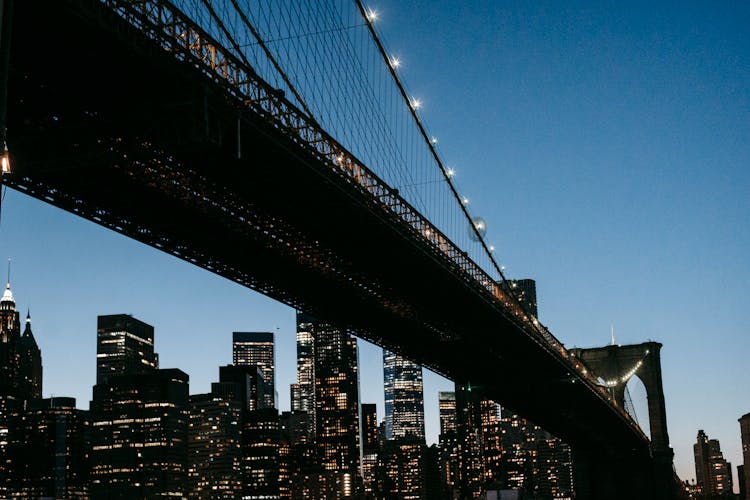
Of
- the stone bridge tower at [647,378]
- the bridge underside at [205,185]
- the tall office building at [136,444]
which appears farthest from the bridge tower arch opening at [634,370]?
the tall office building at [136,444]

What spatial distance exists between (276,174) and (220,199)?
2923mm

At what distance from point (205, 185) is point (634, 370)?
197 ft

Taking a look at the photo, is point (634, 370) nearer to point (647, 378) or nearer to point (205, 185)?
point (647, 378)

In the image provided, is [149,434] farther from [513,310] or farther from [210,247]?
[210,247]

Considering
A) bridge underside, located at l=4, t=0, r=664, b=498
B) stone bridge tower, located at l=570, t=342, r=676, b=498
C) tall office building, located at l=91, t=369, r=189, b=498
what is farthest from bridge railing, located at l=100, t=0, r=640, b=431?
tall office building, located at l=91, t=369, r=189, b=498

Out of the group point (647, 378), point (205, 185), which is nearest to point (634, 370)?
point (647, 378)

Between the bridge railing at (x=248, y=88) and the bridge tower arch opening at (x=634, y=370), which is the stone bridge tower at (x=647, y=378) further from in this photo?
the bridge railing at (x=248, y=88)

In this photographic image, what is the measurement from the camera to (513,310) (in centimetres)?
4850

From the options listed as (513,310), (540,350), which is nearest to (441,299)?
(513,310)

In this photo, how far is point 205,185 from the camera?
27.1 metres

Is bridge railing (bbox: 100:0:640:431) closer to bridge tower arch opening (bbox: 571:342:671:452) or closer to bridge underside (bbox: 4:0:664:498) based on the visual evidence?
bridge underside (bbox: 4:0:664:498)

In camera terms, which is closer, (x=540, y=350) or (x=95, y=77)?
(x=95, y=77)

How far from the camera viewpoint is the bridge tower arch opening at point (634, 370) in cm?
7738

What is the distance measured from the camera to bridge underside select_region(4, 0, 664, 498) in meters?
18.4
